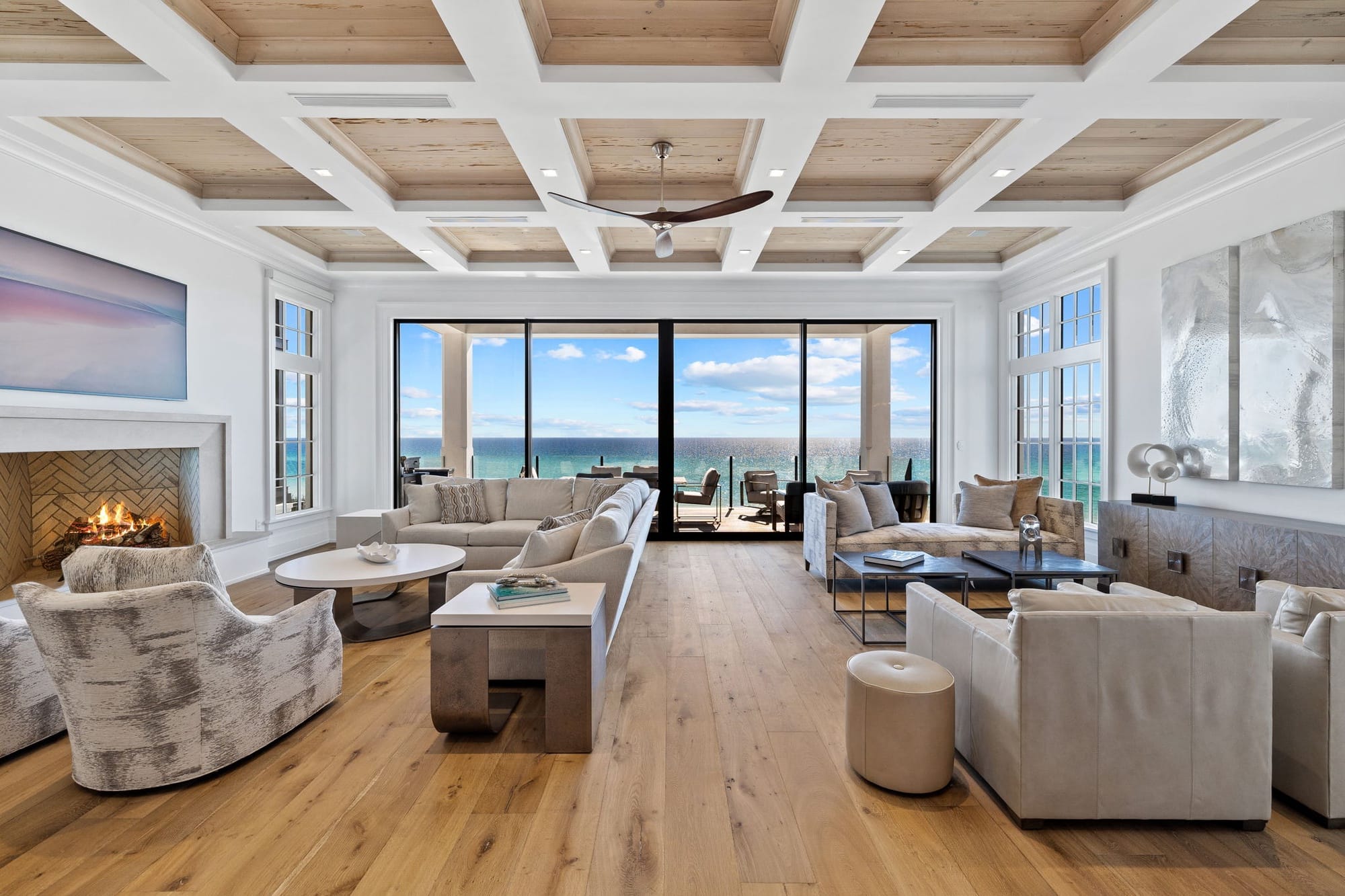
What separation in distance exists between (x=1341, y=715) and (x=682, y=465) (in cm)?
605

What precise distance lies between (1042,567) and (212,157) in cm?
609

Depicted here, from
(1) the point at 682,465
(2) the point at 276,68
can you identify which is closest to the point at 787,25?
(2) the point at 276,68

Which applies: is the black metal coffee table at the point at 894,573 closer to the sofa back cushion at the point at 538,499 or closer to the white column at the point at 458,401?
the sofa back cushion at the point at 538,499

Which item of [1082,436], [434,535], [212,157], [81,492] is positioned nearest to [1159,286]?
[1082,436]

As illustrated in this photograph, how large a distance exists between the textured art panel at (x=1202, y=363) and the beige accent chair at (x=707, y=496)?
13.8 ft

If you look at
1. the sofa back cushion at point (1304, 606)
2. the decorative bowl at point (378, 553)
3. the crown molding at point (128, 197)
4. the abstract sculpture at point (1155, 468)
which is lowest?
the decorative bowl at point (378, 553)

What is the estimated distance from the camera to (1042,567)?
13.5 ft

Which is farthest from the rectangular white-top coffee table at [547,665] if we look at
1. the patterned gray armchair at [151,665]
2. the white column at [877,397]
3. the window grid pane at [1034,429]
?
the white column at [877,397]

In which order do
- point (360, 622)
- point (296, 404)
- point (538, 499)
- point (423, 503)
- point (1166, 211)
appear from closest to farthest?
point (360, 622) → point (1166, 211) → point (423, 503) → point (538, 499) → point (296, 404)

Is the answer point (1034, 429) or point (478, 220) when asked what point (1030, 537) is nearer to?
point (1034, 429)

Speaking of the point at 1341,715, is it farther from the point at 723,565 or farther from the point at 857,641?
the point at 723,565

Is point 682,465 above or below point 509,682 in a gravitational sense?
above

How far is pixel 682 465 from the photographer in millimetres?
7691

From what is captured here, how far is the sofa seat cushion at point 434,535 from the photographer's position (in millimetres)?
5430
